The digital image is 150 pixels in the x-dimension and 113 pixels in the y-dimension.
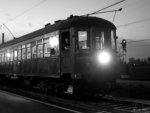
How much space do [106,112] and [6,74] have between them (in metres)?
15.9

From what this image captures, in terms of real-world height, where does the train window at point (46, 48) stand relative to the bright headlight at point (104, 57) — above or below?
above

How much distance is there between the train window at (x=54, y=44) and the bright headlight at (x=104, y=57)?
2247 mm

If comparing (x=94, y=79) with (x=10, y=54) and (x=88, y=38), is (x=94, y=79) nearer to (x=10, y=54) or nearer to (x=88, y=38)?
(x=88, y=38)

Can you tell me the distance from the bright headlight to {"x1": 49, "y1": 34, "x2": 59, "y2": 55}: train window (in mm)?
2247

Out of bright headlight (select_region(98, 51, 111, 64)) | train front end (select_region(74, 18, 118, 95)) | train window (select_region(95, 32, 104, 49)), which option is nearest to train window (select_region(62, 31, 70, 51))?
train front end (select_region(74, 18, 118, 95))

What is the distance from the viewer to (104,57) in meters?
13.9

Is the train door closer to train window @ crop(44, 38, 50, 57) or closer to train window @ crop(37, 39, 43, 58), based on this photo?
train window @ crop(44, 38, 50, 57)

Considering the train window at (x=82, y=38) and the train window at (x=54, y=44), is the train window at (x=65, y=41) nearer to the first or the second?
the train window at (x=54, y=44)

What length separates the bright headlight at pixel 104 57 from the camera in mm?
13797

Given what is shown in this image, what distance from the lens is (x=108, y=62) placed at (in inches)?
547

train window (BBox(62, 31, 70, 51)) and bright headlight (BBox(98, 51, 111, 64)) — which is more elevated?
train window (BBox(62, 31, 70, 51))

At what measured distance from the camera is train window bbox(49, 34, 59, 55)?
14688 millimetres

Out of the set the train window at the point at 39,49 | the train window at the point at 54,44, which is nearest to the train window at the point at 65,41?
the train window at the point at 54,44

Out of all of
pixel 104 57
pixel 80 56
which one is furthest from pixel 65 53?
pixel 104 57
